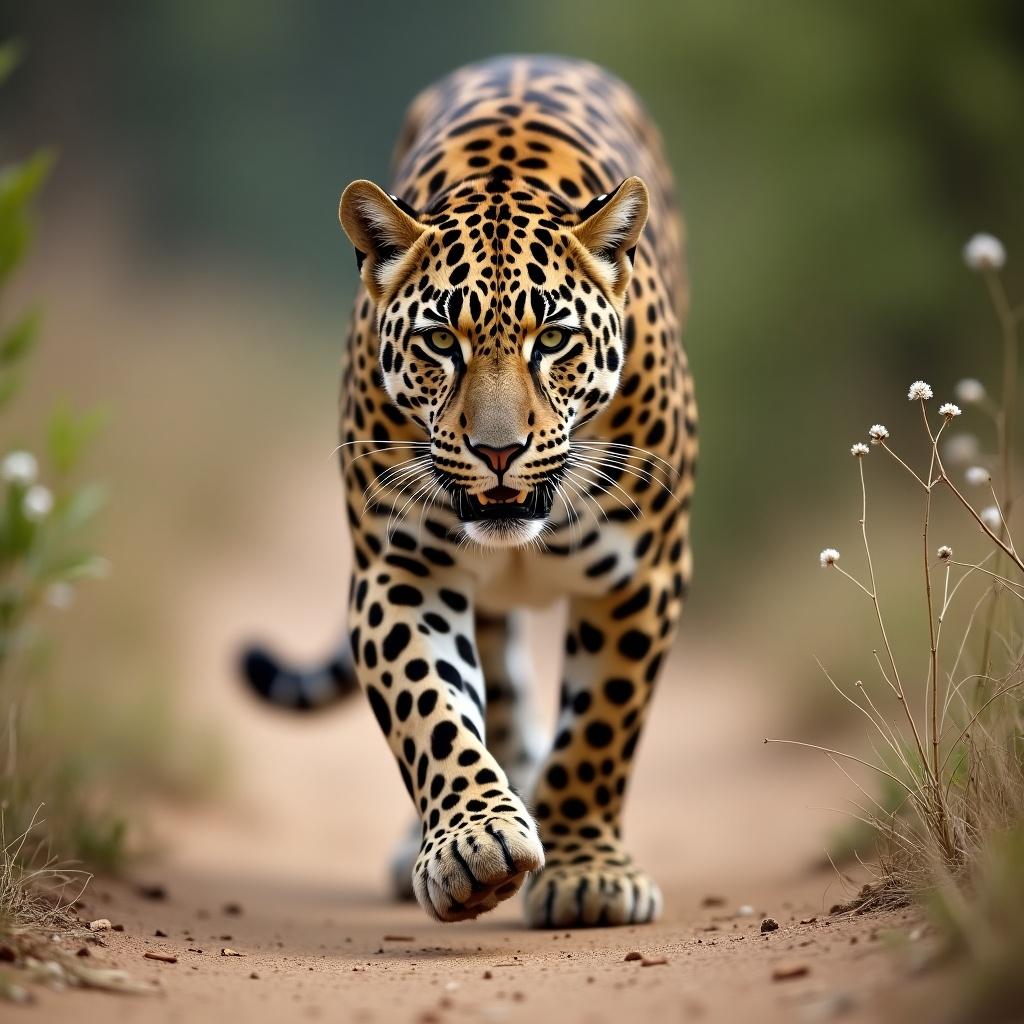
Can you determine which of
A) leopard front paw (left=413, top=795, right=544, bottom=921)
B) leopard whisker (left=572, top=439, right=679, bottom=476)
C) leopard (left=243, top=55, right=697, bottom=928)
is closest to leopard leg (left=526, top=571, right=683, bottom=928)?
leopard (left=243, top=55, right=697, bottom=928)

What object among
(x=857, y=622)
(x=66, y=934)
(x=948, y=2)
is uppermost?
(x=948, y=2)

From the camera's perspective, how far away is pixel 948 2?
14.5m

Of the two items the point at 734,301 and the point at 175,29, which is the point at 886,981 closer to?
the point at 734,301

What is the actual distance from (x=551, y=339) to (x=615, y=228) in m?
0.51

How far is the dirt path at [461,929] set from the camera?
146 inches

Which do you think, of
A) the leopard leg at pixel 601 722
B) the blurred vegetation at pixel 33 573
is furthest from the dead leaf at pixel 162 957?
the leopard leg at pixel 601 722

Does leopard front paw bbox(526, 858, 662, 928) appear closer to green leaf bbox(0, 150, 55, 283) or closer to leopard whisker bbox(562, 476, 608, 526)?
leopard whisker bbox(562, 476, 608, 526)

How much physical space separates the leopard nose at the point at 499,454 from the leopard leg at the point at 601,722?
3.84 feet

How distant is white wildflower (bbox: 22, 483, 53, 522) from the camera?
6.86m

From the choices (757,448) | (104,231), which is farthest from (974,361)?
(104,231)

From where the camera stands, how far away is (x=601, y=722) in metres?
6.04

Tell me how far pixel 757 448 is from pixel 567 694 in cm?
1019

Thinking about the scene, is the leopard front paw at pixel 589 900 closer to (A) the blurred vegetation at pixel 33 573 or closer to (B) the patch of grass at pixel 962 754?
(B) the patch of grass at pixel 962 754

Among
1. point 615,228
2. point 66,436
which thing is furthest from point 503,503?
point 66,436
